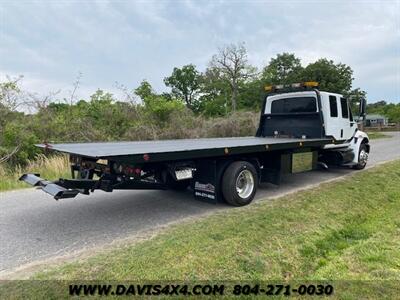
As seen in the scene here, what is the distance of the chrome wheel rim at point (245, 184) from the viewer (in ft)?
20.1

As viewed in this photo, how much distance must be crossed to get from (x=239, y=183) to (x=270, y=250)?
216 centimetres

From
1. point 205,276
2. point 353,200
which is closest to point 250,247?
point 205,276

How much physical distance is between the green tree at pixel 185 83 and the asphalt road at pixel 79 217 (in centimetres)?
5268

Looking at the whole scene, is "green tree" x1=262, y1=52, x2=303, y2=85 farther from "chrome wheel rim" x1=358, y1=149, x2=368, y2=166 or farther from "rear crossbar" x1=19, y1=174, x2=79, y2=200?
"rear crossbar" x1=19, y1=174, x2=79, y2=200

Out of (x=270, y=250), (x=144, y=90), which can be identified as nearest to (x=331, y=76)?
(x=144, y=90)

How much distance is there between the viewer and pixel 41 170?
9.73 metres

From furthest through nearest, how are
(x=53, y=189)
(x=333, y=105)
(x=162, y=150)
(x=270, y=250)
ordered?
(x=333, y=105) → (x=162, y=150) → (x=53, y=189) → (x=270, y=250)

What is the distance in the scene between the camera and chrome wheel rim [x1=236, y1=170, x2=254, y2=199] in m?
6.12

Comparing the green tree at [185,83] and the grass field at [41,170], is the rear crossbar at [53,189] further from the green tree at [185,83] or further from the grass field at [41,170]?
the green tree at [185,83]

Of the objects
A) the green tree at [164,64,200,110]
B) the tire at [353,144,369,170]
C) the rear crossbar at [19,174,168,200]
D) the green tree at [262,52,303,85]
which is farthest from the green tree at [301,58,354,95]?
the rear crossbar at [19,174,168,200]

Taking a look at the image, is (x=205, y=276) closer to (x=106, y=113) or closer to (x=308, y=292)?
(x=308, y=292)

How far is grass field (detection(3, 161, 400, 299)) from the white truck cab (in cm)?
294

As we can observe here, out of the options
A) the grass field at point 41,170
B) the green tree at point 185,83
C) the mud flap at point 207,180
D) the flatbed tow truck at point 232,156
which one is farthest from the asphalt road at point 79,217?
the green tree at point 185,83

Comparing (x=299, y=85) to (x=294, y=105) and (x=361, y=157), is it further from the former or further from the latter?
(x=361, y=157)
